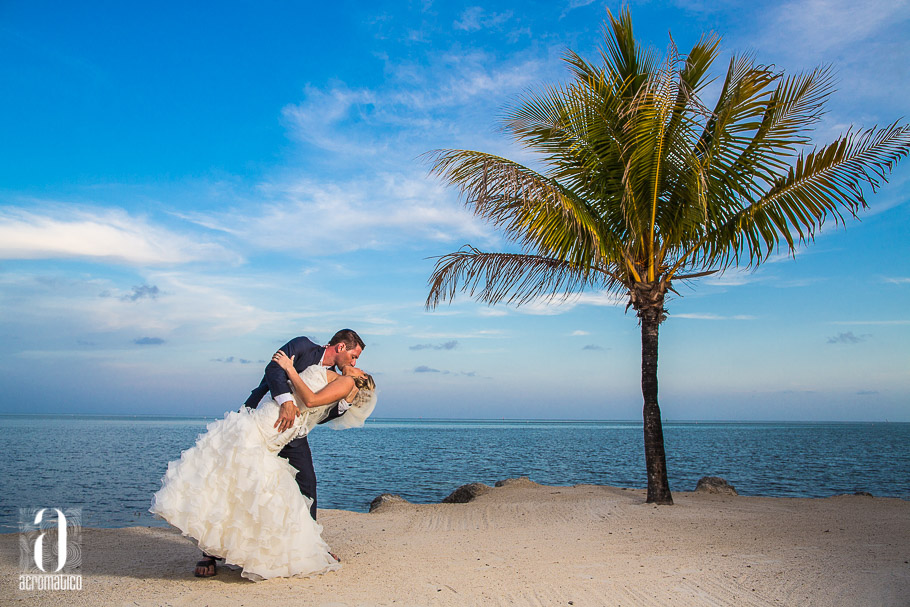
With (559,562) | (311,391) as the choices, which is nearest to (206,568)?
(311,391)

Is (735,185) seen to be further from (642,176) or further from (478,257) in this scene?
(478,257)

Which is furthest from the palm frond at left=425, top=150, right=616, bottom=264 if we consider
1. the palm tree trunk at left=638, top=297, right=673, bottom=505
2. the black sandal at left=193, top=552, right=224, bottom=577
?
the black sandal at left=193, top=552, right=224, bottom=577

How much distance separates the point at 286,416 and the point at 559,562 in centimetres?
297

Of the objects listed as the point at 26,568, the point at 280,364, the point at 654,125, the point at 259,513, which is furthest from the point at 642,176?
the point at 26,568

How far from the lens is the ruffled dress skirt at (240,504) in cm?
466

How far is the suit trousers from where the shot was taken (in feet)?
17.8

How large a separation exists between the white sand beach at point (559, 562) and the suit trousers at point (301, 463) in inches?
30.8

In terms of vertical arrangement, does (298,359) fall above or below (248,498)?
above

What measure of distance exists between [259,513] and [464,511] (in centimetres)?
597

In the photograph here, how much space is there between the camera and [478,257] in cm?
1117

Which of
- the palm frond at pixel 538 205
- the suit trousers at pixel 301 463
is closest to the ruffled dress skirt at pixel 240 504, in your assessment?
the suit trousers at pixel 301 463

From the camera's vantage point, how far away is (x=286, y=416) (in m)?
4.99

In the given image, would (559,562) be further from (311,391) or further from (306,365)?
(306,365)

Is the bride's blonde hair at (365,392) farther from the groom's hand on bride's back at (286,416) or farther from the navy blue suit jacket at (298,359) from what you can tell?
the groom's hand on bride's back at (286,416)
